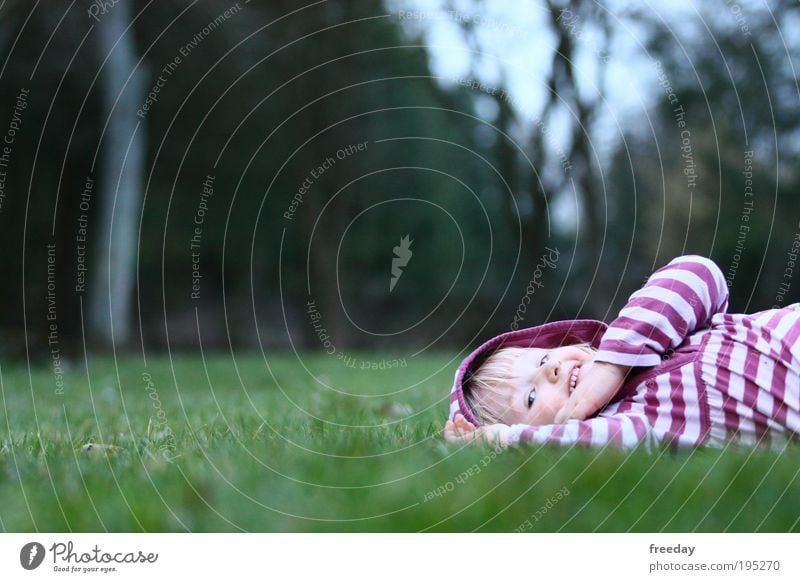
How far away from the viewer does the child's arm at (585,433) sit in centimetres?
242

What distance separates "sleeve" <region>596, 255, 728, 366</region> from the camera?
2.72m

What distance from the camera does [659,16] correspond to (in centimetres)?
855

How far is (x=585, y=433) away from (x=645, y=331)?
44cm

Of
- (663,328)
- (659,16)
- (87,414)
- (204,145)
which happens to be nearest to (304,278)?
(204,145)

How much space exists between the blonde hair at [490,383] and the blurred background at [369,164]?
412cm

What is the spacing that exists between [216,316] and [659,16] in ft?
41.7
